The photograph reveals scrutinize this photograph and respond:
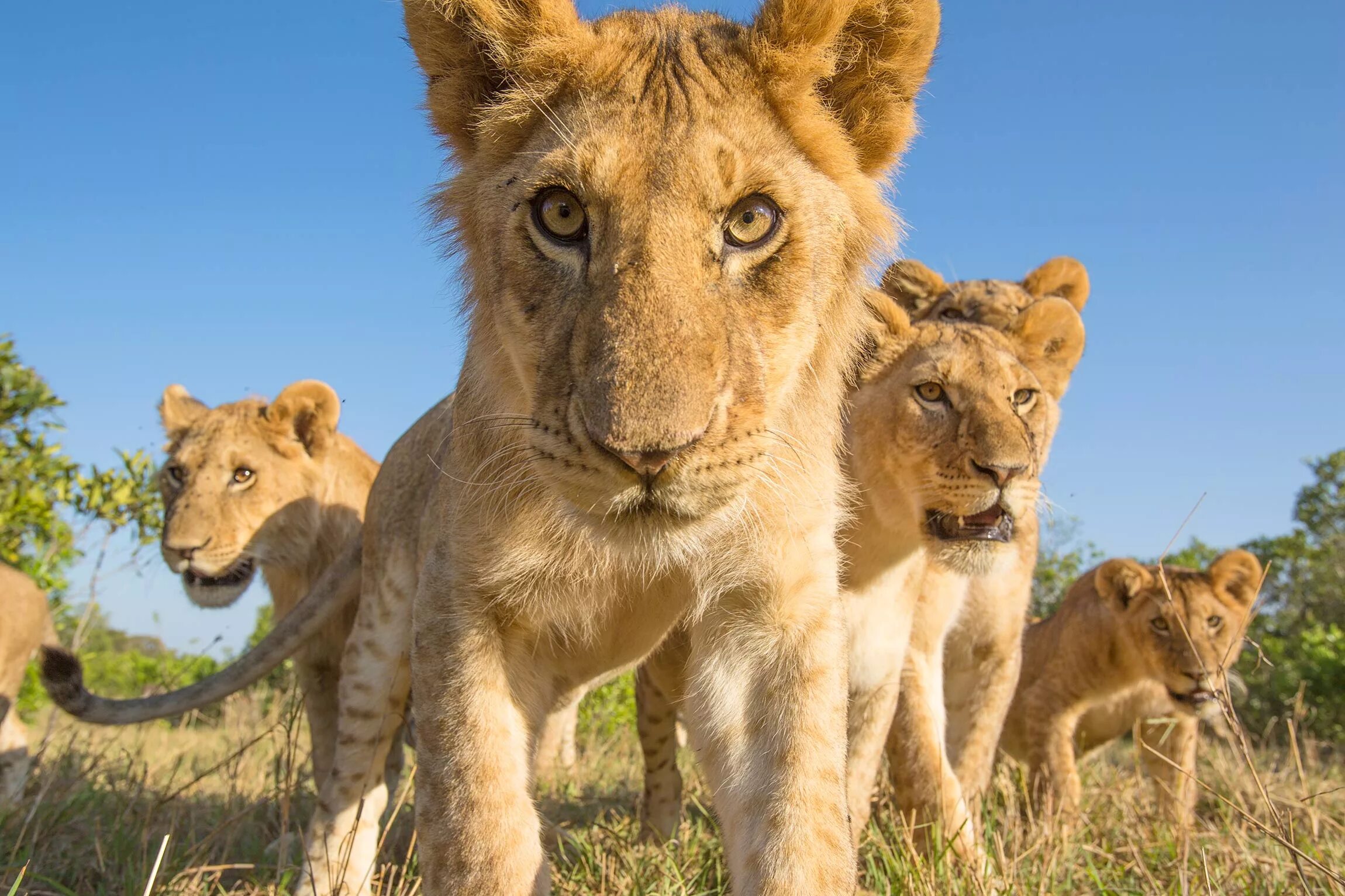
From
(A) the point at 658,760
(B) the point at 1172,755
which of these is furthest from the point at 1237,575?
(A) the point at 658,760

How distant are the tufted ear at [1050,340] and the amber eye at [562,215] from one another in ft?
9.50

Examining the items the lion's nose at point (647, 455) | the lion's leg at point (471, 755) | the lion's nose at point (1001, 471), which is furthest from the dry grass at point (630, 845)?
the lion's nose at point (647, 455)

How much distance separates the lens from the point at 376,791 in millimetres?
4098


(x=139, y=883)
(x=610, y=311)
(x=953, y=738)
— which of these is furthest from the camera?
(x=953, y=738)

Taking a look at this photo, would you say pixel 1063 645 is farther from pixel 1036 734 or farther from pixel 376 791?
pixel 376 791

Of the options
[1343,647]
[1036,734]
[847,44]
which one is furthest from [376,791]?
[1343,647]

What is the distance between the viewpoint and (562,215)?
7.58 ft

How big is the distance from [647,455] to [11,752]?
5.29 metres

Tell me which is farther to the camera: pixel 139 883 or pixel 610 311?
pixel 139 883

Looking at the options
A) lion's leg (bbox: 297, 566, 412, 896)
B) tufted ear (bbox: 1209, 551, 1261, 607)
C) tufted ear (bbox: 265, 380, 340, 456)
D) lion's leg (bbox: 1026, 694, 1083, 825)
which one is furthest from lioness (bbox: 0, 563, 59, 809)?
tufted ear (bbox: 1209, 551, 1261, 607)

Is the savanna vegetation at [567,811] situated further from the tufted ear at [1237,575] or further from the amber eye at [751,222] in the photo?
the amber eye at [751,222]

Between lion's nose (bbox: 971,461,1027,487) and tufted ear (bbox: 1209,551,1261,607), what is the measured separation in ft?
10.2

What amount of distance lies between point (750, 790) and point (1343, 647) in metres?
9.46

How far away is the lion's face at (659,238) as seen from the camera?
6.59ft
